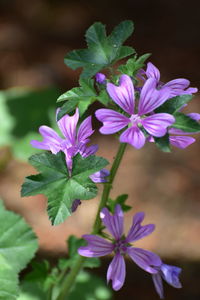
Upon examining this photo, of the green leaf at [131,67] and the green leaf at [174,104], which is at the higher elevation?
the green leaf at [131,67]

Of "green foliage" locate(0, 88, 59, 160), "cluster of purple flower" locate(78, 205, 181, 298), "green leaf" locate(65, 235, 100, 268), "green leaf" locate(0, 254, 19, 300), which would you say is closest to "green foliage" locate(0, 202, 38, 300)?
"green leaf" locate(0, 254, 19, 300)

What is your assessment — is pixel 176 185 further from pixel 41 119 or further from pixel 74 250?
pixel 74 250

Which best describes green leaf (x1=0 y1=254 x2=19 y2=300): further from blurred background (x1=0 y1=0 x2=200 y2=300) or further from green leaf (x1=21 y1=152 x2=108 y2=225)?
blurred background (x1=0 y1=0 x2=200 y2=300)

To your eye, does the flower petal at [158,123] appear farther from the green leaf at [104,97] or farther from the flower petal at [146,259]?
the flower petal at [146,259]

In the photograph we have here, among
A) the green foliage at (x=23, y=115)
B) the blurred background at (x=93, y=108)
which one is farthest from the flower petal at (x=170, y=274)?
the green foliage at (x=23, y=115)

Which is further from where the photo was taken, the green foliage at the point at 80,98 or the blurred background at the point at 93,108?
the blurred background at the point at 93,108

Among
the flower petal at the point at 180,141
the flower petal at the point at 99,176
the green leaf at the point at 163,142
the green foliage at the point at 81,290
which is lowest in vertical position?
the green foliage at the point at 81,290

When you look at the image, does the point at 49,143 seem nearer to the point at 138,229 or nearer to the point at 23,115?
the point at 138,229

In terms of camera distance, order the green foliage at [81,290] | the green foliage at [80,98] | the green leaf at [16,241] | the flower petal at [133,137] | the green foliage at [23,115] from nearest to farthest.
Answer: the flower petal at [133,137] → the green foliage at [80,98] → the green leaf at [16,241] → the green foliage at [81,290] → the green foliage at [23,115]
